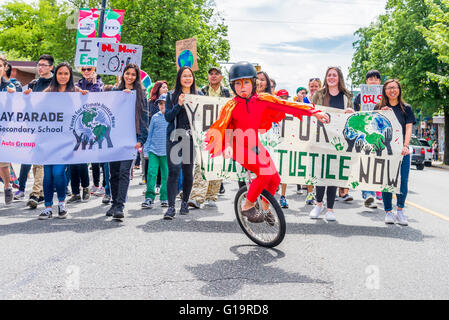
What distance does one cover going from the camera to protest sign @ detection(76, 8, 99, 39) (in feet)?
42.4

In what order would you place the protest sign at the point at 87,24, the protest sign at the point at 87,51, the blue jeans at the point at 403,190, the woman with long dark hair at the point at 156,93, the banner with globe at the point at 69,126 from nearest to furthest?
the blue jeans at the point at 403,190 < the banner with globe at the point at 69,126 < the woman with long dark hair at the point at 156,93 < the protest sign at the point at 87,51 < the protest sign at the point at 87,24

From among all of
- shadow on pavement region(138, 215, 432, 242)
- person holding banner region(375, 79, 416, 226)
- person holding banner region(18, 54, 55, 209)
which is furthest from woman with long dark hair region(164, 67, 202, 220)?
person holding banner region(375, 79, 416, 226)

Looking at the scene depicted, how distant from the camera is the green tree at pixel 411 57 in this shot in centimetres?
2996

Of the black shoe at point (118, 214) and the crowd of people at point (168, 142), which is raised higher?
the crowd of people at point (168, 142)

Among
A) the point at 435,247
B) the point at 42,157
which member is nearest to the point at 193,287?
the point at 435,247

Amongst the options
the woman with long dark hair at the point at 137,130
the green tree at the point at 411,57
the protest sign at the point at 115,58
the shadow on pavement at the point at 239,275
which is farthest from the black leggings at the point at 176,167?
the green tree at the point at 411,57

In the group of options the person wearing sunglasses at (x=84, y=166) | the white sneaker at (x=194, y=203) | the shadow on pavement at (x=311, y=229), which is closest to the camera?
the shadow on pavement at (x=311, y=229)

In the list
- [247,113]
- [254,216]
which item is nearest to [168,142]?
[247,113]

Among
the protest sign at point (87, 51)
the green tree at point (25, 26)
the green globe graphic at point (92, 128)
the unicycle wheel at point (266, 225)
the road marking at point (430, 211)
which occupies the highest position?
the green tree at point (25, 26)

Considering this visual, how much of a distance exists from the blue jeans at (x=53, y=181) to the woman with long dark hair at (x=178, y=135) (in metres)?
1.45

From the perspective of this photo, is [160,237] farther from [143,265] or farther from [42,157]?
[42,157]

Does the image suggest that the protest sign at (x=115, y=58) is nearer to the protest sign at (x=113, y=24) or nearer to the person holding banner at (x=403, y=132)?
the protest sign at (x=113, y=24)

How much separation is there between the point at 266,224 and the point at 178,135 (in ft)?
7.36

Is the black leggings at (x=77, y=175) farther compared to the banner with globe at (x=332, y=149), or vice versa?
the black leggings at (x=77, y=175)
